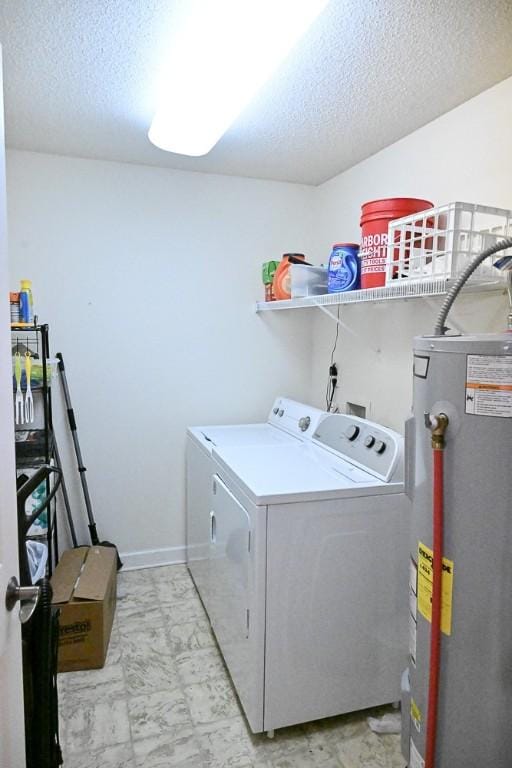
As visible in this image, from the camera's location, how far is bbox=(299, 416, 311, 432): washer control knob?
104 inches

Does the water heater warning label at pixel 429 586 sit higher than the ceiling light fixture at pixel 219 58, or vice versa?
the ceiling light fixture at pixel 219 58

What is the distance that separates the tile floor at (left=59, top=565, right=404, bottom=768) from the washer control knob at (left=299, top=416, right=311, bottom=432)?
1.13m

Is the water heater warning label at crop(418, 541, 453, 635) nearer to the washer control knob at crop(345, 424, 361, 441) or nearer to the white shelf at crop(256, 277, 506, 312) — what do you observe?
the white shelf at crop(256, 277, 506, 312)

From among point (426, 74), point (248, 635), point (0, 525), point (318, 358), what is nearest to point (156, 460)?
point (318, 358)

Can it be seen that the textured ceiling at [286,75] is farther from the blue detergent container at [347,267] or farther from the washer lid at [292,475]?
the washer lid at [292,475]

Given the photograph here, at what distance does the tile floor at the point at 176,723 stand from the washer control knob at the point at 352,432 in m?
1.10

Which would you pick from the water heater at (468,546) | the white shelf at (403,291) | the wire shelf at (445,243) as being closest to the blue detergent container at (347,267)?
the white shelf at (403,291)

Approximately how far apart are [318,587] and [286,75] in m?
1.88

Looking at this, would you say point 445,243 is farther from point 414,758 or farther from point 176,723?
point 176,723

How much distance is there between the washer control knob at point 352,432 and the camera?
2.24m

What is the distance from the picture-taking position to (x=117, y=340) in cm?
294

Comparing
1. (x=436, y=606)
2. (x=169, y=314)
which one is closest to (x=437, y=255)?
(x=436, y=606)

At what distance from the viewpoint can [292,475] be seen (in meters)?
1.97

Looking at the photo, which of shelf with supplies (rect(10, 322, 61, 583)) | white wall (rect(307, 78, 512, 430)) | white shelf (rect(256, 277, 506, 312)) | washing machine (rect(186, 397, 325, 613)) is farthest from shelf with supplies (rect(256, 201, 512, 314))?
shelf with supplies (rect(10, 322, 61, 583))
